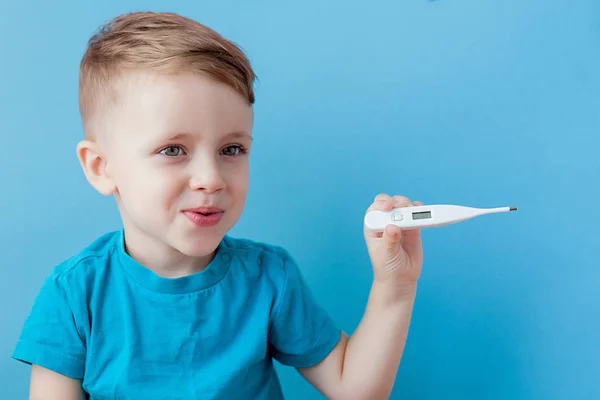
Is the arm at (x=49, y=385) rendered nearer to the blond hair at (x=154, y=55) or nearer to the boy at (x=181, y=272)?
the boy at (x=181, y=272)

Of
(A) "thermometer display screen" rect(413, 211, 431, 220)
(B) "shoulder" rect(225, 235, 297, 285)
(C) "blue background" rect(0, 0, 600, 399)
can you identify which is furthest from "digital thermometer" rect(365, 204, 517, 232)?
(C) "blue background" rect(0, 0, 600, 399)

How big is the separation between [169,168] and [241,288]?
0.64 ft

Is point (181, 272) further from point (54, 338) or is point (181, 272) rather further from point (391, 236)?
point (391, 236)

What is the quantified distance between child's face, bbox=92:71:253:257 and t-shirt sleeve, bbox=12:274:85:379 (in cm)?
14

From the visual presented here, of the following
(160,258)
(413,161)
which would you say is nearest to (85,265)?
(160,258)

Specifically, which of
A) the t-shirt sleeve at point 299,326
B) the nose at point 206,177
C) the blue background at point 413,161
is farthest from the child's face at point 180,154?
the blue background at point 413,161

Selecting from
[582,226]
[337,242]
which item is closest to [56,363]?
[337,242]

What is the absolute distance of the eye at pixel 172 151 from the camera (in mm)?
793

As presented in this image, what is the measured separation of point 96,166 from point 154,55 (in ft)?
0.52

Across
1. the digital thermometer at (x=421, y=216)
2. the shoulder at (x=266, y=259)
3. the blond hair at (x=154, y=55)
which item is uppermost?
the blond hair at (x=154, y=55)

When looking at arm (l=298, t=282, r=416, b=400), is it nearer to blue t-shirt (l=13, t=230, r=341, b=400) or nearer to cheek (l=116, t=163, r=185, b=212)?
blue t-shirt (l=13, t=230, r=341, b=400)

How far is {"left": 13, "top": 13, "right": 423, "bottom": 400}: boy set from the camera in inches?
31.1

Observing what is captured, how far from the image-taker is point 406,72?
1123 mm

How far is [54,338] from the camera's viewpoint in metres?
0.85
